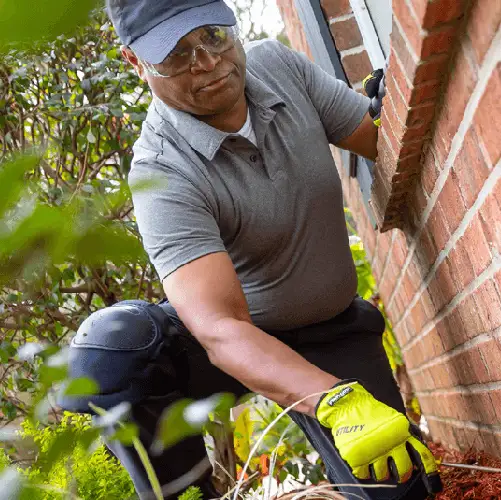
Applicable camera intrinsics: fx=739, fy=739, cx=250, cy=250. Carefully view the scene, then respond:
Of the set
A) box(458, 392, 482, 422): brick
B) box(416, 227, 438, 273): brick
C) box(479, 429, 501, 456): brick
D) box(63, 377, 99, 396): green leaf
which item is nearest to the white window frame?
box(416, 227, 438, 273): brick

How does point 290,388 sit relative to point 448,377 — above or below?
above

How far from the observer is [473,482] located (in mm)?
1680

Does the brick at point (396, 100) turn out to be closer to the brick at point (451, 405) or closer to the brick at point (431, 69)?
A: the brick at point (431, 69)

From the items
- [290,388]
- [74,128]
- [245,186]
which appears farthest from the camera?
[74,128]

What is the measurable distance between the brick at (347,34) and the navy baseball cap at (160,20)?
3.17ft

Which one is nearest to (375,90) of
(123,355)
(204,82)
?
(204,82)

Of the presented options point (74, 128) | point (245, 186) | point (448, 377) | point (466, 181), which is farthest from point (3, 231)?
point (74, 128)

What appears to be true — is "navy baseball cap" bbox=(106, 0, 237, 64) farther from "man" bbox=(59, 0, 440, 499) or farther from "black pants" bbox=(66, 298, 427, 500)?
"black pants" bbox=(66, 298, 427, 500)

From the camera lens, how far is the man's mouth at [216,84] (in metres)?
1.71

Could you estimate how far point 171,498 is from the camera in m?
1.89

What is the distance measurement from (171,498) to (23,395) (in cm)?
127

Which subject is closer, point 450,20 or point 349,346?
point 450,20

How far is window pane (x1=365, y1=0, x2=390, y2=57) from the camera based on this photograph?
2197 millimetres

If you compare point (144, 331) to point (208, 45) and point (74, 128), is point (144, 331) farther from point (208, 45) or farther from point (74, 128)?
point (74, 128)
